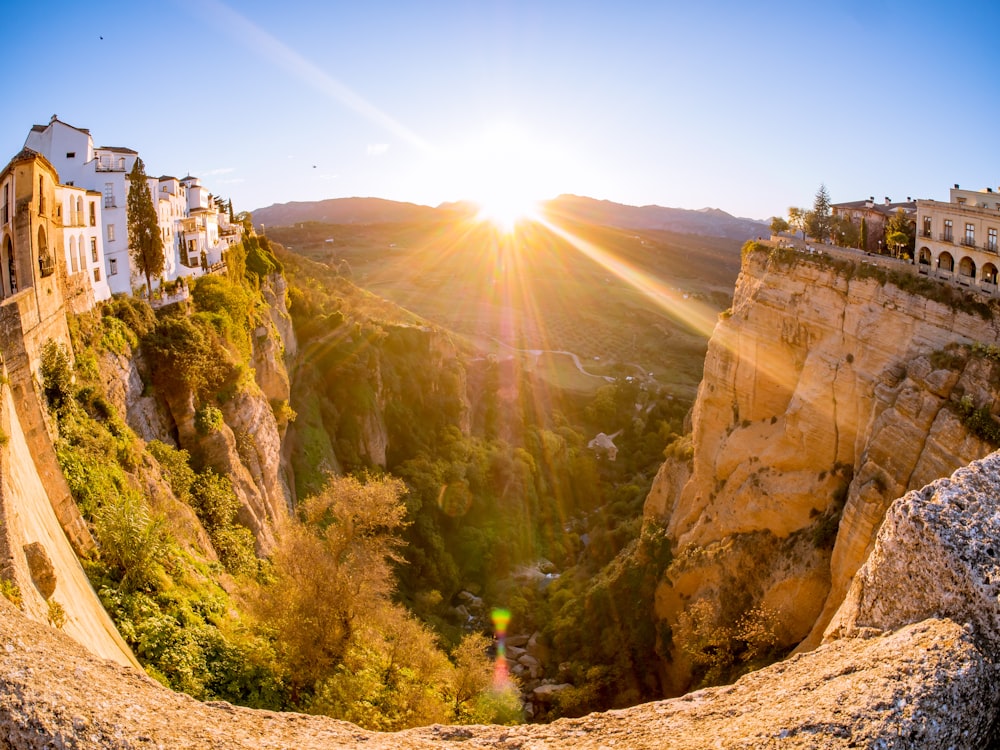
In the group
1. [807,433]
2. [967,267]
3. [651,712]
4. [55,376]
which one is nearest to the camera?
[651,712]

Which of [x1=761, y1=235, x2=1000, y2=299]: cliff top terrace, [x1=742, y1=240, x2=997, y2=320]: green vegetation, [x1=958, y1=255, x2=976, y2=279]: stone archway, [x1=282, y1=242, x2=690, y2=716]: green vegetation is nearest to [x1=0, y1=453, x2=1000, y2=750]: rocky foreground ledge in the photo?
[x1=742, y1=240, x2=997, y2=320]: green vegetation

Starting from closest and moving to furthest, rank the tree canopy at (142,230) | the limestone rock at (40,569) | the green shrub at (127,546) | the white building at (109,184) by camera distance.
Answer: the limestone rock at (40,569) < the green shrub at (127,546) < the white building at (109,184) < the tree canopy at (142,230)

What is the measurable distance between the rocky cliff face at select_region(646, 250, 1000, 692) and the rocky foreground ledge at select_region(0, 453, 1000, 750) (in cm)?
1234

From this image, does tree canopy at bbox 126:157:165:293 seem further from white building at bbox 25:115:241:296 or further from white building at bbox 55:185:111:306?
white building at bbox 55:185:111:306

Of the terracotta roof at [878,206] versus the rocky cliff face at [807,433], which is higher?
the terracotta roof at [878,206]

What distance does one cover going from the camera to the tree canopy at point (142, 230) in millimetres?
30453

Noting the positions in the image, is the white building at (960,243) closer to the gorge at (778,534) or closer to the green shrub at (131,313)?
the gorge at (778,534)

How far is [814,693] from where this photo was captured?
8.75 m

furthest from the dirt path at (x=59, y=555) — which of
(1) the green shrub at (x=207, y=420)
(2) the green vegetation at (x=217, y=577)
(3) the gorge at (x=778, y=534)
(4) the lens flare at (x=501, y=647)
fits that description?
(4) the lens flare at (x=501, y=647)

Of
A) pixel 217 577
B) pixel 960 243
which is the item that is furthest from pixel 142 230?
pixel 960 243

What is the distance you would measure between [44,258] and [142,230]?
975 centimetres

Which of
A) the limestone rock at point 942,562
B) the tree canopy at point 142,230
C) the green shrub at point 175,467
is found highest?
the tree canopy at point 142,230

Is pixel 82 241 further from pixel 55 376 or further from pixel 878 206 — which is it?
pixel 878 206

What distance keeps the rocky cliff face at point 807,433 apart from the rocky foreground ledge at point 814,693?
12344mm
